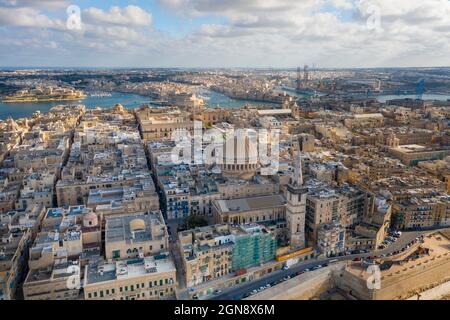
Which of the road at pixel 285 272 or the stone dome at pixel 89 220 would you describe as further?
the stone dome at pixel 89 220

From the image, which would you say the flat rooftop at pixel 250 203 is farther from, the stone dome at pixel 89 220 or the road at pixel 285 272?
the stone dome at pixel 89 220

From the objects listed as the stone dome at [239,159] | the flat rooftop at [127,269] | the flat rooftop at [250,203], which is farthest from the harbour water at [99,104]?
the flat rooftop at [127,269]

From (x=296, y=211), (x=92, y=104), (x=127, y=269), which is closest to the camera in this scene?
(x=127, y=269)

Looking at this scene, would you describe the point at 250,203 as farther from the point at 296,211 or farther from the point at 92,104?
the point at 92,104

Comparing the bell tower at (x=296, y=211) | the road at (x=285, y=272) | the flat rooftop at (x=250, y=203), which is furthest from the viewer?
the flat rooftop at (x=250, y=203)

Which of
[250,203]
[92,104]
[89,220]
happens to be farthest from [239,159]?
[92,104]

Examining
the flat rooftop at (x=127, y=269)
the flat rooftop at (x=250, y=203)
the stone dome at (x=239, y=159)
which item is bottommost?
the flat rooftop at (x=127, y=269)

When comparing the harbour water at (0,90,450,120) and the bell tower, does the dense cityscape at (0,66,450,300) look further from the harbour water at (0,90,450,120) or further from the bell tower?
the harbour water at (0,90,450,120)

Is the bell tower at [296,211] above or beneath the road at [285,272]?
above
